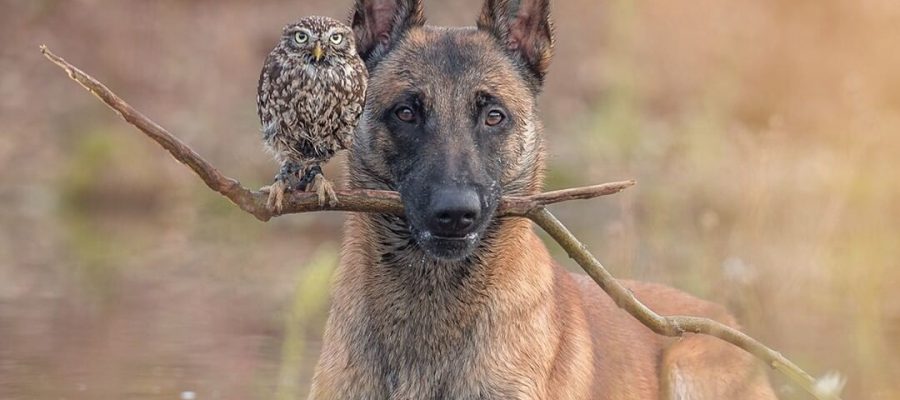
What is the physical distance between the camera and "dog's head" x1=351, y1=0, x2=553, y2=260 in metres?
5.58

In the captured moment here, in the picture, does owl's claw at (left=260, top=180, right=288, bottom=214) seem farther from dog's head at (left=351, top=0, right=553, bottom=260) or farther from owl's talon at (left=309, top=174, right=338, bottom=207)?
dog's head at (left=351, top=0, right=553, bottom=260)

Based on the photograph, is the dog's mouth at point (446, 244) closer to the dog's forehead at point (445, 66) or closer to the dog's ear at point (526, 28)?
the dog's forehead at point (445, 66)

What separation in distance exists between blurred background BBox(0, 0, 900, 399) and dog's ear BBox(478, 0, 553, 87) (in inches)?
31.9

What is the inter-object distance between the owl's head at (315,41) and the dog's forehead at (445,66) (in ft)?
2.11

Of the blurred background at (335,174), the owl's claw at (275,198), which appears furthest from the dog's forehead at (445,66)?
the blurred background at (335,174)

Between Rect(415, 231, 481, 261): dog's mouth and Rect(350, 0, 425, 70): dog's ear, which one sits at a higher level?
Rect(350, 0, 425, 70): dog's ear

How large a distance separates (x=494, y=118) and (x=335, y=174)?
16.6 ft

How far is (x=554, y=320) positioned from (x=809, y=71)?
10.2 metres

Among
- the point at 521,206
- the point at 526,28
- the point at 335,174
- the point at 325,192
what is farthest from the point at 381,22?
the point at 335,174

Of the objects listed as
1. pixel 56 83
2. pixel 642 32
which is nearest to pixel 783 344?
pixel 642 32

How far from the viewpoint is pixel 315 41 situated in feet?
17.4

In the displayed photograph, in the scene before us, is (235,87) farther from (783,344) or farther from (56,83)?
(783,344)

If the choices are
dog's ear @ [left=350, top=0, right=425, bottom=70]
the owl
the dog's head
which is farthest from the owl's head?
dog's ear @ [left=350, top=0, right=425, bottom=70]

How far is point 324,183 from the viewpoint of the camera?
5.30 meters
